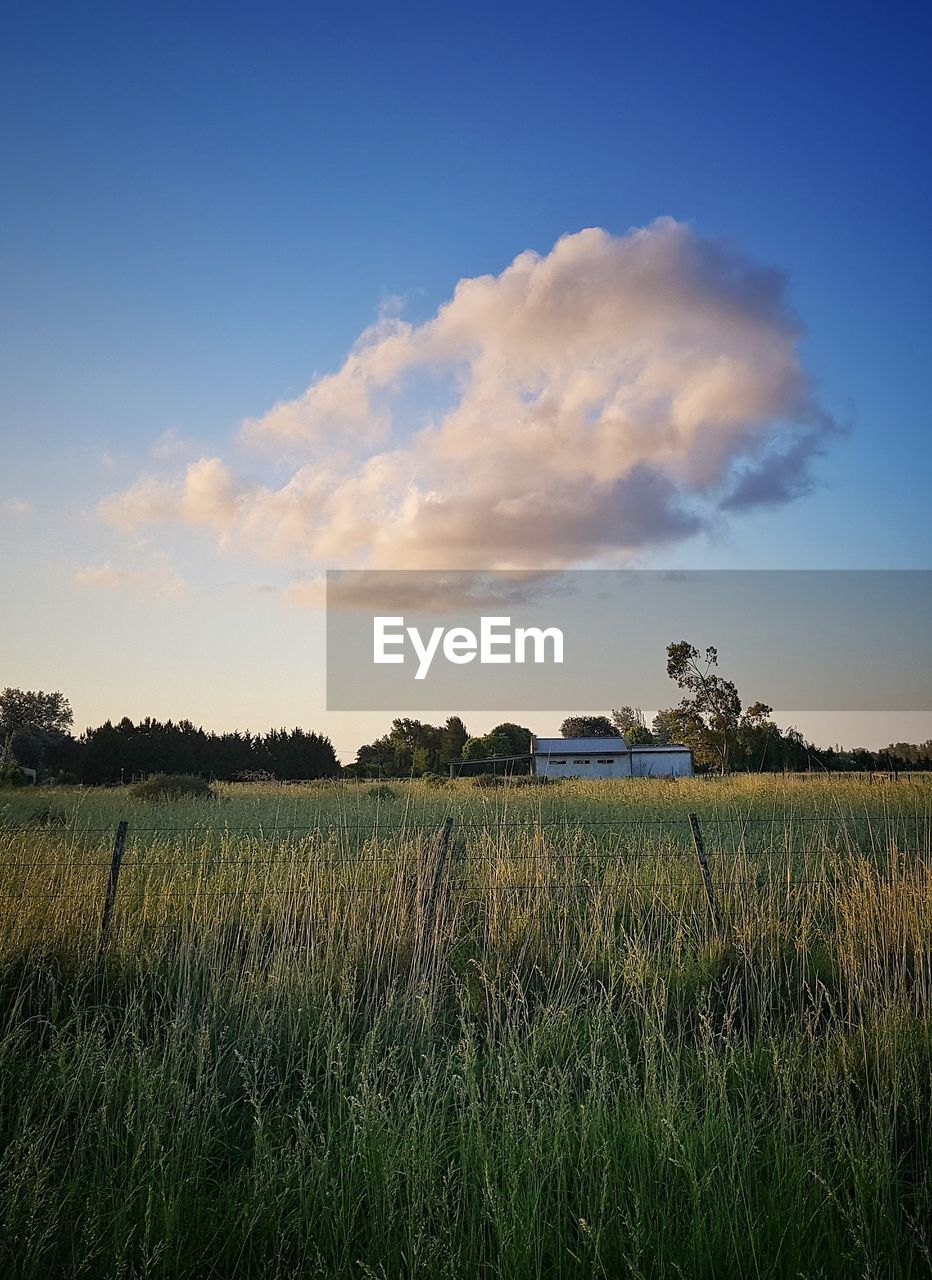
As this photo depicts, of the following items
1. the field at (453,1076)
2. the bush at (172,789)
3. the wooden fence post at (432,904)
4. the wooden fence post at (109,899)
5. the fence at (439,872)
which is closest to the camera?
the field at (453,1076)

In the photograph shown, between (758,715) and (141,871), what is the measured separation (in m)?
44.9

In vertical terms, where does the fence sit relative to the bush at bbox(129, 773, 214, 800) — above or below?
above

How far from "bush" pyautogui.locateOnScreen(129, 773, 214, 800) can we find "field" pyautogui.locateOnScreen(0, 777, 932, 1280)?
13.8m

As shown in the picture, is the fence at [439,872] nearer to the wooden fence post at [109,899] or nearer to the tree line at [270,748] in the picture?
the wooden fence post at [109,899]

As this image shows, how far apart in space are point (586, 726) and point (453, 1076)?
8125cm

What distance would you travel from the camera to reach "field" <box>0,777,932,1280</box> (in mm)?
2951

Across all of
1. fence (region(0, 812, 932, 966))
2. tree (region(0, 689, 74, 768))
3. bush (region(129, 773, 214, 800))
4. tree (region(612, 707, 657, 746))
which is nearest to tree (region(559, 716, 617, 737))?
tree (region(612, 707, 657, 746))

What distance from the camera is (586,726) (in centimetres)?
8406

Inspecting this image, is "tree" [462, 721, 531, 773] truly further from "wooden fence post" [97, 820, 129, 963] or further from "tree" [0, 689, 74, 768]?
"wooden fence post" [97, 820, 129, 963]

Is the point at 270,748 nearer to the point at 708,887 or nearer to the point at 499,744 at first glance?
the point at 499,744

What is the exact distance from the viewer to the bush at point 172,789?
70.1 ft

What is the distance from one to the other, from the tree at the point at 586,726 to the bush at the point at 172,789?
2388 inches

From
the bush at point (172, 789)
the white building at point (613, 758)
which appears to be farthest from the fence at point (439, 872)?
the white building at point (613, 758)

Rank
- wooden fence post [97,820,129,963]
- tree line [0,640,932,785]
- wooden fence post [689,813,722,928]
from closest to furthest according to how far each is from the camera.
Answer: wooden fence post [97,820,129,963], wooden fence post [689,813,722,928], tree line [0,640,932,785]
